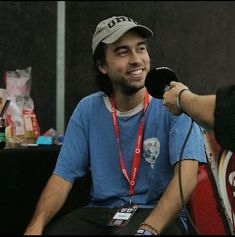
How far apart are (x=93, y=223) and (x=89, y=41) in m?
1.48

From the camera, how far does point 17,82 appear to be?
3016 mm

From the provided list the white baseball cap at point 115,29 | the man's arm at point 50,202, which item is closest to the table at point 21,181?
the man's arm at point 50,202

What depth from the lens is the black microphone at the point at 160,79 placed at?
1886mm

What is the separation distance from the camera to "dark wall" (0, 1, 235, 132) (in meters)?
2.89

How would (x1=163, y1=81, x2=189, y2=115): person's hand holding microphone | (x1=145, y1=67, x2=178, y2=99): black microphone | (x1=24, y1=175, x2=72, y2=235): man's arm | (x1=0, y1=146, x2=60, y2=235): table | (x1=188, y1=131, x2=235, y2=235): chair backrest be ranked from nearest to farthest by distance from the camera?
(x1=163, y1=81, x2=189, y2=115): person's hand holding microphone → (x1=145, y1=67, x2=178, y2=99): black microphone → (x1=24, y1=175, x2=72, y2=235): man's arm → (x1=0, y1=146, x2=60, y2=235): table → (x1=188, y1=131, x2=235, y2=235): chair backrest

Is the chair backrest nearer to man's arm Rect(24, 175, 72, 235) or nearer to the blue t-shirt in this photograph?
the blue t-shirt

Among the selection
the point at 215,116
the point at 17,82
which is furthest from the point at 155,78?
the point at 17,82

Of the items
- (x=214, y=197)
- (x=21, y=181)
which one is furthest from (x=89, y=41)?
(x=214, y=197)

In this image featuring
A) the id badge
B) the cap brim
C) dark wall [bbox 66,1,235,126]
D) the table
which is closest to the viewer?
the id badge

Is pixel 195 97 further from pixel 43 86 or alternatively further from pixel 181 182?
pixel 43 86

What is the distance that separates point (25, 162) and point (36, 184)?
5.7 inches

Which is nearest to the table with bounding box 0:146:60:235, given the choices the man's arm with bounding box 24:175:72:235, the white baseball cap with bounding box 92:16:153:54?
the man's arm with bounding box 24:175:72:235

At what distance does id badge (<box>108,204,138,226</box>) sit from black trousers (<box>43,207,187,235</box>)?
0.06 feet

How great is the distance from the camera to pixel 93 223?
86.2 inches
